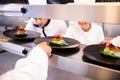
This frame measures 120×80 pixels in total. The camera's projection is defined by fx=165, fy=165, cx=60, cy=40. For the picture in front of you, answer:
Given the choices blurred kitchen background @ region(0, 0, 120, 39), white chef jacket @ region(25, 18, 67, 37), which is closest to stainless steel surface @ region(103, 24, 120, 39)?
blurred kitchen background @ region(0, 0, 120, 39)

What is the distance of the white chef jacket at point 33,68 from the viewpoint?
66 cm

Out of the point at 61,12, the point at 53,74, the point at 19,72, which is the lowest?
the point at 53,74

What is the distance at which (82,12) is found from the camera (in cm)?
51

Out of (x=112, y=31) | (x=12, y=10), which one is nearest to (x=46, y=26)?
(x=112, y=31)

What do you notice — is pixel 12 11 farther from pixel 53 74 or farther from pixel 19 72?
pixel 53 74

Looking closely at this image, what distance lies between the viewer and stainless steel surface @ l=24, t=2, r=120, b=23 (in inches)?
17.8

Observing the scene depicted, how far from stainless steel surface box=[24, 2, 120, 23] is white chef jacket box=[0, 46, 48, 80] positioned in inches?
6.4

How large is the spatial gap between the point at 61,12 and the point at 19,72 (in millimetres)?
299

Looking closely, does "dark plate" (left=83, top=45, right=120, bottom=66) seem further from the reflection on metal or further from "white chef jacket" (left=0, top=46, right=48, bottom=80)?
the reflection on metal

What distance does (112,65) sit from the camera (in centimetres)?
53

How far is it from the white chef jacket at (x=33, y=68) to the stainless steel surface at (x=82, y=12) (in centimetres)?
16

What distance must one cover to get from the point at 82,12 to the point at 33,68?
307mm

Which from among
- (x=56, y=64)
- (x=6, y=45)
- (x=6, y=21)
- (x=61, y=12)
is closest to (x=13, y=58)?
(x=6, y=21)

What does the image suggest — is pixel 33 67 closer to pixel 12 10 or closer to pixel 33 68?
pixel 33 68
